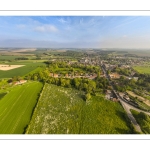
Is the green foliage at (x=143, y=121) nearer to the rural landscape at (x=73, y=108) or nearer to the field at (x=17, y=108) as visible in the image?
the rural landscape at (x=73, y=108)

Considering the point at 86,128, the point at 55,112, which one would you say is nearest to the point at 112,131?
the point at 86,128

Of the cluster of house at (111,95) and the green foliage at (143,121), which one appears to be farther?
the cluster of house at (111,95)

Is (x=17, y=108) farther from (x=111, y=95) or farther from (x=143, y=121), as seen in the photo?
(x=143, y=121)

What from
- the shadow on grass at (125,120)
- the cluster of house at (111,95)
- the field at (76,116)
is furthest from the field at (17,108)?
the cluster of house at (111,95)

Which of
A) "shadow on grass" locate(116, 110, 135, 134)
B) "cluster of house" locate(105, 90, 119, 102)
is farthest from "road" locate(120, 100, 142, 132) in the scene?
"cluster of house" locate(105, 90, 119, 102)

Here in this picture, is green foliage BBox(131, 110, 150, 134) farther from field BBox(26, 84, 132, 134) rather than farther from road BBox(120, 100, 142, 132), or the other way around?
field BBox(26, 84, 132, 134)

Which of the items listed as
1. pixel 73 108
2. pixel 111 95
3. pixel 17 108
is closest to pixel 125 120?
pixel 111 95
